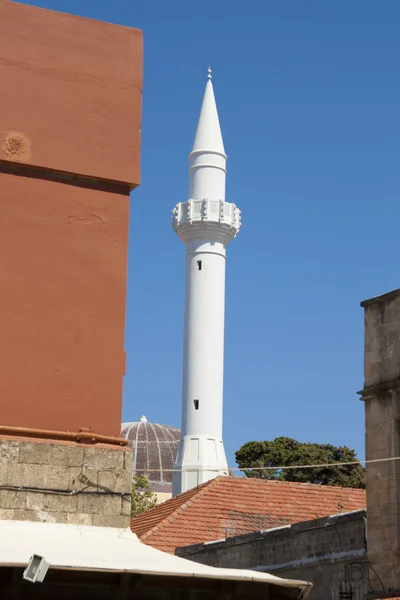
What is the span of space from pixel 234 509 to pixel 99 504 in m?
15.5

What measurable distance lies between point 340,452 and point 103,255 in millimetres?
45417

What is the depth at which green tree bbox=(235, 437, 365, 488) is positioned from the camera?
50844 millimetres

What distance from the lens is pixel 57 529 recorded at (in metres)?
9.58

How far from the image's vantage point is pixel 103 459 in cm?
1012

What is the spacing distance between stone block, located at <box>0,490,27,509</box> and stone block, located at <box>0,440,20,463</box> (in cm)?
29

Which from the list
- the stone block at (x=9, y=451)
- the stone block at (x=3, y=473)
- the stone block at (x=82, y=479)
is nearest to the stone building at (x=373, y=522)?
the stone block at (x=82, y=479)

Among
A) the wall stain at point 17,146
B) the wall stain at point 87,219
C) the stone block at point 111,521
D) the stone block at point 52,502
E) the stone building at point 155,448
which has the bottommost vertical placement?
the stone block at point 111,521

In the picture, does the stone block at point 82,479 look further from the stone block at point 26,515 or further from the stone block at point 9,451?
the stone block at point 9,451

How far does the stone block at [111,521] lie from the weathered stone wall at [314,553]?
8971 mm

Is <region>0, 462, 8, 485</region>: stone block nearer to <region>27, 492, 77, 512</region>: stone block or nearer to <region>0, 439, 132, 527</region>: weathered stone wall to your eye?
<region>0, 439, 132, 527</region>: weathered stone wall

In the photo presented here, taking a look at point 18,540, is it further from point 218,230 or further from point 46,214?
point 218,230

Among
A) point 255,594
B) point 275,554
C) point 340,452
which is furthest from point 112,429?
point 340,452

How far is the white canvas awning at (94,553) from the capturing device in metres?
8.39

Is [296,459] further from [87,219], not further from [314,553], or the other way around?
[87,219]
